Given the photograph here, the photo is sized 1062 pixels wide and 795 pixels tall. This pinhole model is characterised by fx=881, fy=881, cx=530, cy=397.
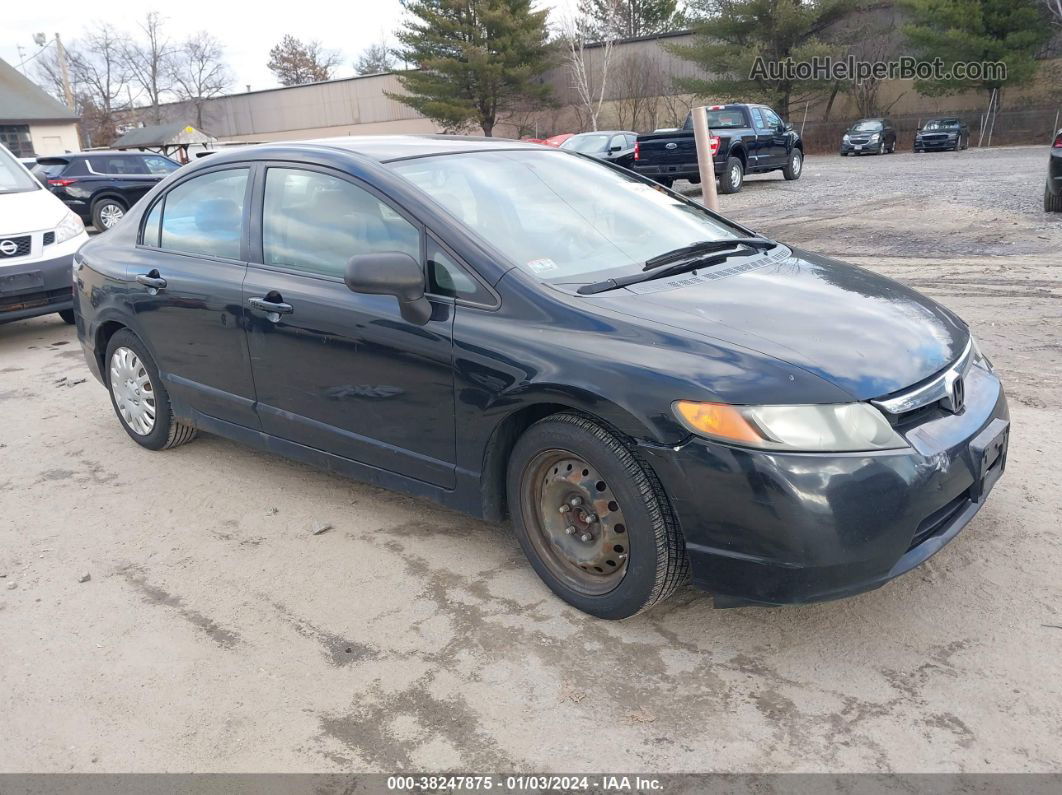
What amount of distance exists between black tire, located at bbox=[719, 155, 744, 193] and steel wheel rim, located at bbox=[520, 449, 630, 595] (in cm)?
1656

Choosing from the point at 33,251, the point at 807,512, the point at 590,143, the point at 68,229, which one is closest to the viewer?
the point at 807,512

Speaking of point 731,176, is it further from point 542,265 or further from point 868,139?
point 868,139

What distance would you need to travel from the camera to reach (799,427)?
2.65 metres

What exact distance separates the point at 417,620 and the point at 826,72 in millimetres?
42090

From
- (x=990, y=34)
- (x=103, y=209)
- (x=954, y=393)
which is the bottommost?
(x=954, y=393)

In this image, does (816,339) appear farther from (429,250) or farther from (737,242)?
(429,250)

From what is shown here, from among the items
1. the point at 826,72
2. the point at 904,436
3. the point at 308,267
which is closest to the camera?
the point at 904,436

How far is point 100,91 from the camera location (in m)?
66.1

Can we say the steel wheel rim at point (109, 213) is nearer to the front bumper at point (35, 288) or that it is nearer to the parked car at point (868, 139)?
the front bumper at point (35, 288)

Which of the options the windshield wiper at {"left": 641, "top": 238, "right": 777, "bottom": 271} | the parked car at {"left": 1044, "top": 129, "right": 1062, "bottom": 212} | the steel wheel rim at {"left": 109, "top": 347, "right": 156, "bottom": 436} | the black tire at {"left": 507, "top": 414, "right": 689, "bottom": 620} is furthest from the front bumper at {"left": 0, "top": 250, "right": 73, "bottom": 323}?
the parked car at {"left": 1044, "top": 129, "right": 1062, "bottom": 212}

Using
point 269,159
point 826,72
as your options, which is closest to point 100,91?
point 826,72

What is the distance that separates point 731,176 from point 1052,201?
749cm

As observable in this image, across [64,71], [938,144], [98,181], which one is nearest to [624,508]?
[98,181]

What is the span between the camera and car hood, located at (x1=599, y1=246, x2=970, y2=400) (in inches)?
111
